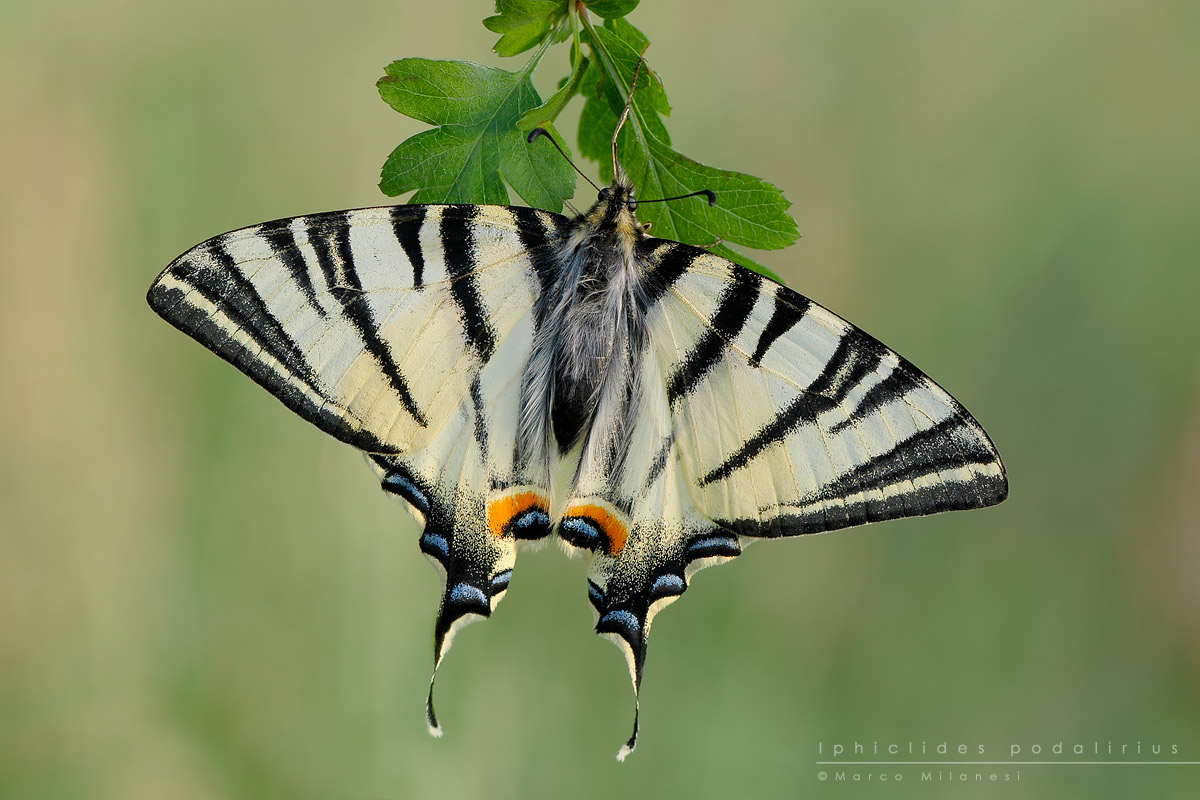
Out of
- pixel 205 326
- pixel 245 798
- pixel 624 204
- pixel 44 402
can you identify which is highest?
pixel 44 402

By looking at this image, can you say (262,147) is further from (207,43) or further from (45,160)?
(45,160)

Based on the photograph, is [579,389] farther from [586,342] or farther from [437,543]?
[437,543]

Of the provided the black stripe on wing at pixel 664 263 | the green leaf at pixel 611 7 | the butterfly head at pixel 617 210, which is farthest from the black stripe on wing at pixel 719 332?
the green leaf at pixel 611 7

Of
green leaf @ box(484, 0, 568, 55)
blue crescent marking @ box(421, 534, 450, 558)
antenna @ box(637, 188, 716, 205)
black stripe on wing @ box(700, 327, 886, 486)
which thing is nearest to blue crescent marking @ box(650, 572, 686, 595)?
black stripe on wing @ box(700, 327, 886, 486)

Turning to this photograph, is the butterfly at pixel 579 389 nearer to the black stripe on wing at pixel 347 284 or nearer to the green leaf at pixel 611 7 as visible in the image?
the black stripe on wing at pixel 347 284

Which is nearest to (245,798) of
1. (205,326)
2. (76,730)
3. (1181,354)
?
(76,730)

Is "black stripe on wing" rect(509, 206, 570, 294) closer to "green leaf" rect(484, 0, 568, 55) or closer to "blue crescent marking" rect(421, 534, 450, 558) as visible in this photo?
"green leaf" rect(484, 0, 568, 55)

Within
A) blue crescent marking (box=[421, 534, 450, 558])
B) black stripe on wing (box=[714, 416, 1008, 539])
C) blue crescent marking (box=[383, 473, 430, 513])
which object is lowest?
blue crescent marking (box=[421, 534, 450, 558])
